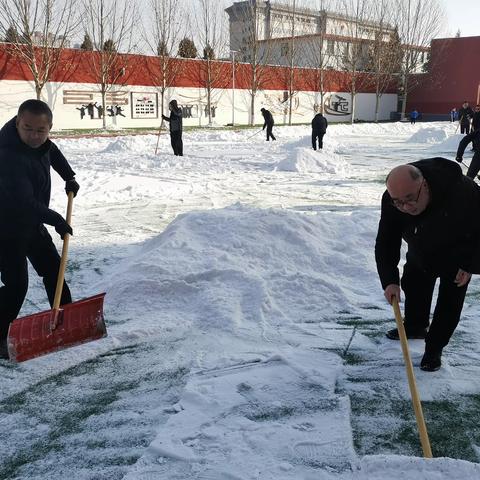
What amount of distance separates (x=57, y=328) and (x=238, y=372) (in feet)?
3.75

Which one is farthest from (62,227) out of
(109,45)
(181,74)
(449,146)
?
(181,74)

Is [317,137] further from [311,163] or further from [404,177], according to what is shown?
[404,177]

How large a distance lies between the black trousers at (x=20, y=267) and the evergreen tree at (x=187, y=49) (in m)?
30.6

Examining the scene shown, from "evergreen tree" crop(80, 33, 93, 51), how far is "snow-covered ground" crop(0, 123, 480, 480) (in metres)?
23.3

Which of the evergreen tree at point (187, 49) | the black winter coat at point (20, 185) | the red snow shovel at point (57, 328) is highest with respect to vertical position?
the evergreen tree at point (187, 49)

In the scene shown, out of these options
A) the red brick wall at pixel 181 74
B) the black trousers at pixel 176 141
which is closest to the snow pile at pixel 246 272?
the black trousers at pixel 176 141

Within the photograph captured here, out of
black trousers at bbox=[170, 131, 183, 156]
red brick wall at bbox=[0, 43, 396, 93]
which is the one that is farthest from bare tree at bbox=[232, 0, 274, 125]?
black trousers at bbox=[170, 131, 183, 156]

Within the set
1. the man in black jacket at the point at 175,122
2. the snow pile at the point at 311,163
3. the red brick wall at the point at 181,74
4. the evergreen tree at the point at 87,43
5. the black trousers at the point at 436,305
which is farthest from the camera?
the evergreen tree at the point at 87,43

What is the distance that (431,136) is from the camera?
21.5 m

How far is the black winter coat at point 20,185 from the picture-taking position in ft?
9.00

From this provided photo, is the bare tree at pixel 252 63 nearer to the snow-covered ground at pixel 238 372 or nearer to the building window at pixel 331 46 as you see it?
the building window at pixel 331 46

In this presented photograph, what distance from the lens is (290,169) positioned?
12.0 m

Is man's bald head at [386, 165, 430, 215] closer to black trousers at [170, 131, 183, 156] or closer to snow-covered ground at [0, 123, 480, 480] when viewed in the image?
snow-covered ground at [0, 123, 480, 480]

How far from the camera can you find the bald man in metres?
2.32
